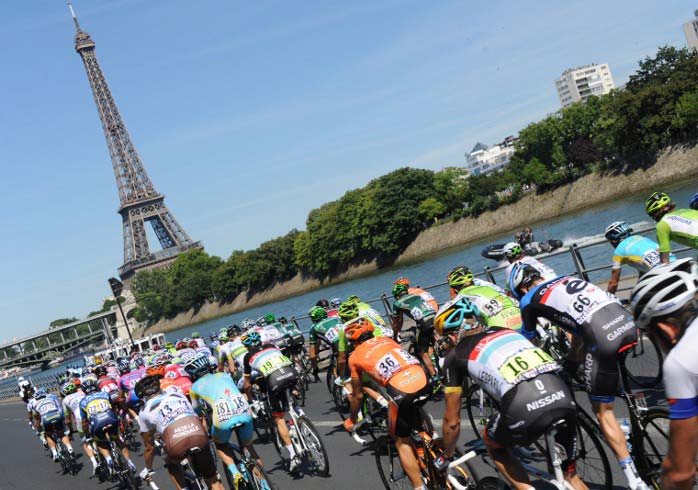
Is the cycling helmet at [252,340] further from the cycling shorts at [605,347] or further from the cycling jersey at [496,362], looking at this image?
the cycling shorts at [605,347]

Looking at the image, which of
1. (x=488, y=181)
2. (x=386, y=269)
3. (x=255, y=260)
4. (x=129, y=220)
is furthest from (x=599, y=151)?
(x=129, y=220)

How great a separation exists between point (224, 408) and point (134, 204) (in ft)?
484

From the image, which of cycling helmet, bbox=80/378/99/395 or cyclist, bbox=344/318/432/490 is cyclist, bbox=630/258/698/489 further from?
cycling helmet, bbox=80/378/99/395

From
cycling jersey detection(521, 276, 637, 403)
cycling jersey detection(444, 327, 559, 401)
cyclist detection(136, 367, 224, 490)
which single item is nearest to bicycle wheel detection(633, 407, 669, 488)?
cycling jersey detection(521, 276, 637, 403)

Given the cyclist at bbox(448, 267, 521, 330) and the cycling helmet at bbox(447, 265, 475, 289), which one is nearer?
the cyclist at bbox(448, 267, 521, 330)

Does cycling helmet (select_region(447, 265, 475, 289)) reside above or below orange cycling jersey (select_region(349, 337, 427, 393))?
above

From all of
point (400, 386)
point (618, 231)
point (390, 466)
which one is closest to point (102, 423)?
point (390, 466)

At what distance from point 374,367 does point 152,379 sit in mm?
2856

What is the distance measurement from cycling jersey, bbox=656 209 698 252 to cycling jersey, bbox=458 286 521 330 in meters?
1.95

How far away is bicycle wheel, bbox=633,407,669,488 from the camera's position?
4773mm

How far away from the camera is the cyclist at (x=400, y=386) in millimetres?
6258

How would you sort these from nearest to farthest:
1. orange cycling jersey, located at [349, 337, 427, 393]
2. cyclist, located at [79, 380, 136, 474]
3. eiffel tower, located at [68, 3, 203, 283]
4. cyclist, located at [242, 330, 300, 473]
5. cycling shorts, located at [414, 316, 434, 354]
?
orange cycling jersey, located at [349, 337, 427, 393]
cyclist, located at [242, 330, 300, 473]
cycling shorts, located at [414, 316, 434, 354]
cyclist, located at [79, 380, 136, 474]
eiffel tower, located at [68, 3, 203, 283]

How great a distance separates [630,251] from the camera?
9.17 metres

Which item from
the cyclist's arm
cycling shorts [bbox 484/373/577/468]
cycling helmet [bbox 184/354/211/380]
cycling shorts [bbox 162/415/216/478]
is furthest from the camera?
cycling helmet [bbox 184/354/211/380]
